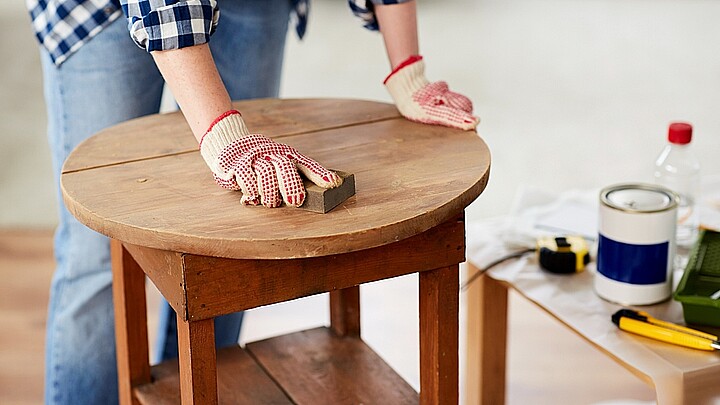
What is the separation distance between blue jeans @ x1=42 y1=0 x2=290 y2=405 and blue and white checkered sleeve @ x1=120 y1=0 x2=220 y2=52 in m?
0.33

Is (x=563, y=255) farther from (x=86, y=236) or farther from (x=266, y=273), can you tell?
(x=86, y=236)

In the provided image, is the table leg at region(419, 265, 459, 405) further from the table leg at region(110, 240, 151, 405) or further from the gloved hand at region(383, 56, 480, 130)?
the table leg at region(110, 240, 151, 405)

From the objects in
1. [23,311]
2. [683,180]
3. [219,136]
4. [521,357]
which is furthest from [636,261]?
[23,311]

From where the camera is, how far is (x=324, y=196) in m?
0.92

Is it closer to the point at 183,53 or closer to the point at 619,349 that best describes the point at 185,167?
the point at 183,53

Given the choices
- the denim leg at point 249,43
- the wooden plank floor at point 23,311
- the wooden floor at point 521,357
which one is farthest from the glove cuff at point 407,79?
the wooden plank floor at point 23,311

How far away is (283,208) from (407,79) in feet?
1.19

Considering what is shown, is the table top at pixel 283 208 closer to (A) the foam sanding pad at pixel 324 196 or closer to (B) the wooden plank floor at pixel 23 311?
(A) the foam sanding pad at pixel 324 196

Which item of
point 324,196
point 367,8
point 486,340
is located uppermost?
point 367,8

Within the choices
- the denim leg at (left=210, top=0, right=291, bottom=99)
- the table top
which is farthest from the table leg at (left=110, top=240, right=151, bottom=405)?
the denim leg at (left=210, top=0, right=291, bottom=99)

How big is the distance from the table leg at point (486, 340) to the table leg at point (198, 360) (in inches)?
21.6

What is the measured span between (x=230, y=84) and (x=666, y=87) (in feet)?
5.91

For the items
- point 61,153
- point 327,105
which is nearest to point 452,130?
point 327,105

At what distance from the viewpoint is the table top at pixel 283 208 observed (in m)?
0.89
